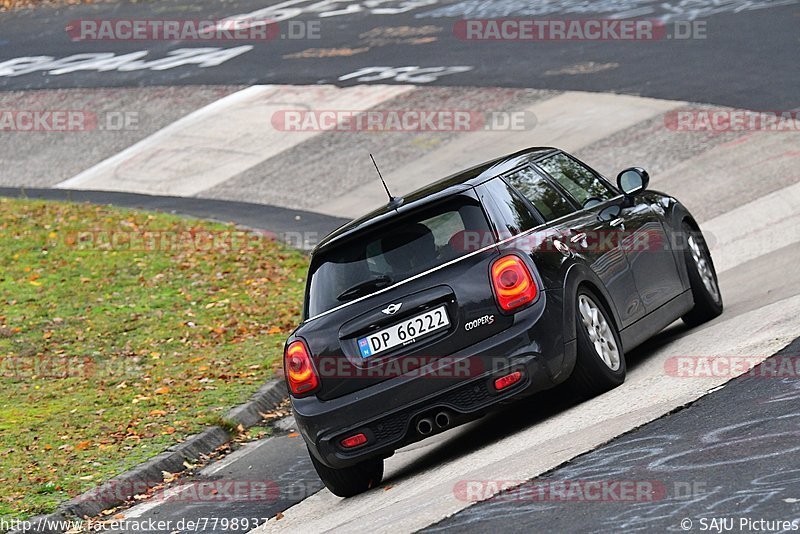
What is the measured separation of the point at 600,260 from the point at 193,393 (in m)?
4.18

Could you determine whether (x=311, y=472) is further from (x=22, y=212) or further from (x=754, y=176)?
(x=22, y=212)

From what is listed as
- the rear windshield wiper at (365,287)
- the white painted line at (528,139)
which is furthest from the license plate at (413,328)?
the white painted line at (528,139)

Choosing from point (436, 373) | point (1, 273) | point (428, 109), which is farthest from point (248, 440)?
point (428, 109)

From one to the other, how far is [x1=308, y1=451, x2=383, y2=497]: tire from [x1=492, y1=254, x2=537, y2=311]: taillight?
4.29 ft

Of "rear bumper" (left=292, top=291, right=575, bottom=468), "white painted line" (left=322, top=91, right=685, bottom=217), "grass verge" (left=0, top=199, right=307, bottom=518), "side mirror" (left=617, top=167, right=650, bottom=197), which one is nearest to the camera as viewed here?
"rear bumper" (left=292, top=291, right=575, bottom=468)

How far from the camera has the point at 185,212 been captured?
63.0 ft

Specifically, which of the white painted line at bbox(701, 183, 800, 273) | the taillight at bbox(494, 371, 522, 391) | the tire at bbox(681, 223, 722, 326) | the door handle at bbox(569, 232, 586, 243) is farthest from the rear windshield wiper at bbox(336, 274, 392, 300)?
the white painted line at bbox(701, 183, 800, 273)

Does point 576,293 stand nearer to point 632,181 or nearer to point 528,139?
point 632,181

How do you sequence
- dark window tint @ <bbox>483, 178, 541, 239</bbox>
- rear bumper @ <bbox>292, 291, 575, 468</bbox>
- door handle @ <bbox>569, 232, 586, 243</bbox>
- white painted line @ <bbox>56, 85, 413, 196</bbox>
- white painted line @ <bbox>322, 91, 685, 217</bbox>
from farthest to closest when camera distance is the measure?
white painted line @ <bbox>56, 85, 413, 196</bbox> < white painted line @ <bbox>322, 91, 685, 217</bbox> < door handle @ <bbox>569, 232, 586, 243</bbox> < dark window tint @ <bbox>483, 178, 541, 239</bbox> < rear bumper @ <bbox>292, 291, 575, 468</bbox>

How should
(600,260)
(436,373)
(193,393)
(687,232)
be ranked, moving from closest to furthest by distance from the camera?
(436,373) → (600,260) → (687,232) → (193,393)

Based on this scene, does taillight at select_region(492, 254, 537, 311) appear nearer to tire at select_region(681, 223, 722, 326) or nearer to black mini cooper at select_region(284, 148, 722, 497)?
black mini cooper at select_region(284, 148, 722, 497)

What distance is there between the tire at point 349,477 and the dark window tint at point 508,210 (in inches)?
62.8

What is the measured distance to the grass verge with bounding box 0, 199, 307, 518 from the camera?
388 inches

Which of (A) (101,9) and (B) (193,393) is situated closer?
(B) (193,393)
